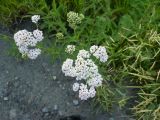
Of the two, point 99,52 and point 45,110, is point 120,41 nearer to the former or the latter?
point 99,52

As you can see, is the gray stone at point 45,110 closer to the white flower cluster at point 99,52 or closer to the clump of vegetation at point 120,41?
the clump of vegetation at point 120,41

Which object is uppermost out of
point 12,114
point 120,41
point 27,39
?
point 27,39

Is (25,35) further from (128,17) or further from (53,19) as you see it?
(128,17)

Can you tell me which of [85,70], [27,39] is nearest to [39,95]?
[27,39]

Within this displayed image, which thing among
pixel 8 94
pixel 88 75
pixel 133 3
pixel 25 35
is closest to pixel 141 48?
pixel 133 3

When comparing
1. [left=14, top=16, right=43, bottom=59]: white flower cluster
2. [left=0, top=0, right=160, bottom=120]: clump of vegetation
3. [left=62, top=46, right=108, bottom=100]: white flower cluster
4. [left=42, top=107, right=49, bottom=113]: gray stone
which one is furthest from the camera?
[left=42, top=107, right=49, bottom=113]: gray stone

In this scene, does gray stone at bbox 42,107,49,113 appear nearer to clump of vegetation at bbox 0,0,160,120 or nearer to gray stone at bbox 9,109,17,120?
gray stone at bbox 9,109,17,120

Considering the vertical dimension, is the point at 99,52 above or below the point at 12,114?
above

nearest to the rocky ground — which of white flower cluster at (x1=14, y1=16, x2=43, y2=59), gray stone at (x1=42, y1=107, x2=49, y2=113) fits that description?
gray stone at (x1=42, y1=107, x2=49, y2=113)

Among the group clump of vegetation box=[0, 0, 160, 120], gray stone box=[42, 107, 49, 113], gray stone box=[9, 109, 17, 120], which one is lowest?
gray stone box=[9, 109, 17, 120]

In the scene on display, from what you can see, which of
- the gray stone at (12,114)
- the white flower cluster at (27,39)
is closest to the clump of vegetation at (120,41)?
the white flower cluster at (27,39)
